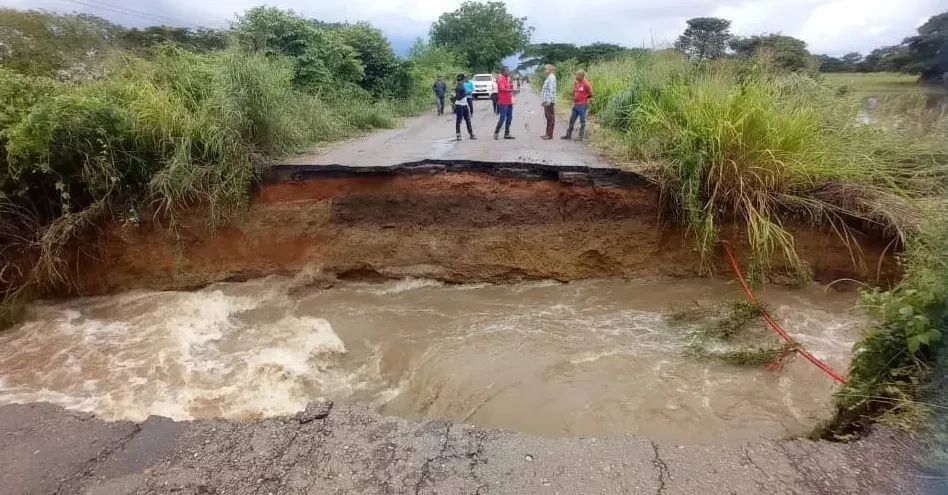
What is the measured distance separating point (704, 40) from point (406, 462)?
32.3 ft

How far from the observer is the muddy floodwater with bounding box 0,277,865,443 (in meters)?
4.16

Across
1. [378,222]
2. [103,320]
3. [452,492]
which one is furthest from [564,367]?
[103,320]

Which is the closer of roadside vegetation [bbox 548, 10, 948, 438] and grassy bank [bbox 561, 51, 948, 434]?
roadside vegetation [bbox 548, 10, 948, 438]

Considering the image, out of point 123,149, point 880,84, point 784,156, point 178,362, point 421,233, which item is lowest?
point 178,362

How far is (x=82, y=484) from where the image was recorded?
2.89 m

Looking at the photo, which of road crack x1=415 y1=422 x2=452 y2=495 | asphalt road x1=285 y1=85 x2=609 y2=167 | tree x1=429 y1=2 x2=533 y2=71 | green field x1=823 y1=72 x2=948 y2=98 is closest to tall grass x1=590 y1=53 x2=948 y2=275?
green field x1=823 y1=72 x2=948 y2=98

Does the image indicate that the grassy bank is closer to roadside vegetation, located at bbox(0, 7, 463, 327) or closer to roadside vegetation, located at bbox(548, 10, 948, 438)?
roadside vegetation, located at bbox(548, 10, 948, 438)

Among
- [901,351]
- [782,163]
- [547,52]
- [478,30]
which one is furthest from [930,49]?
[547,52]

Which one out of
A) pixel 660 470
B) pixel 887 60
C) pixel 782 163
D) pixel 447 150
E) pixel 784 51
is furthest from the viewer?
pixel 447 150

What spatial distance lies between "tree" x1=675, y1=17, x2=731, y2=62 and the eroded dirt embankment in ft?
12.9

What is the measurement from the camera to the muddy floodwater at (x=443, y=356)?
164 inches

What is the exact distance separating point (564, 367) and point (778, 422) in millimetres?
1752

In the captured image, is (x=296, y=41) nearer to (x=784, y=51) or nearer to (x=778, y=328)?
(x=784, y=51)

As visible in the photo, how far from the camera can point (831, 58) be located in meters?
5.83
